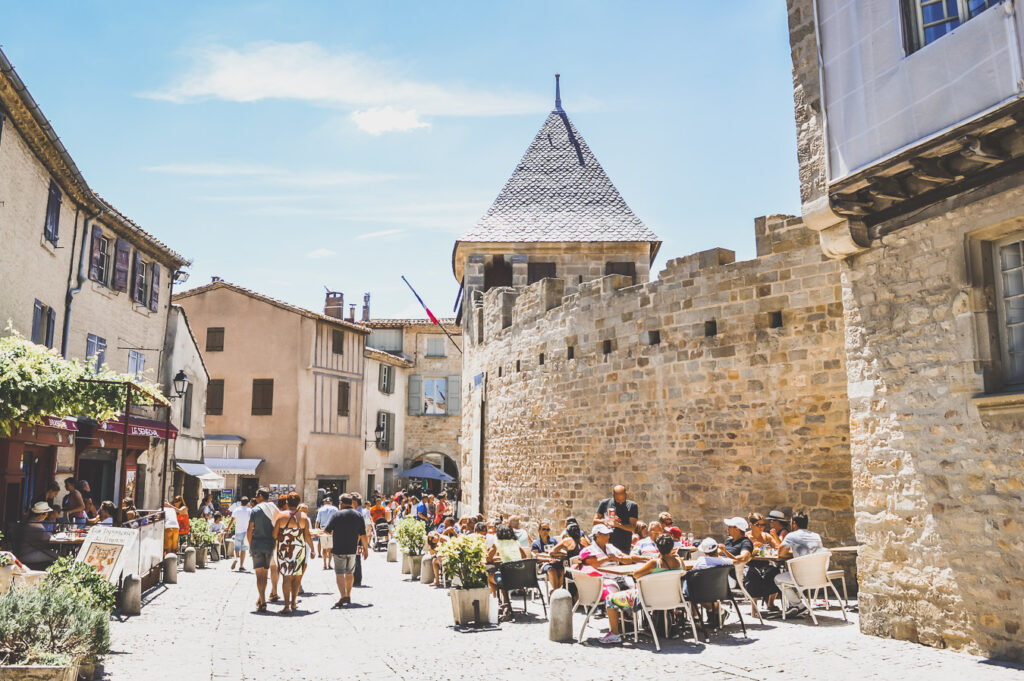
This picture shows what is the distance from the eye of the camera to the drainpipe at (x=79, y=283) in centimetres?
1379

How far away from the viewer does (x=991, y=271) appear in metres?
6.16

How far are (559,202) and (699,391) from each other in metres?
12.5

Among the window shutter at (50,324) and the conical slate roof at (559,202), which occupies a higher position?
the conical slate roof at (559,202)

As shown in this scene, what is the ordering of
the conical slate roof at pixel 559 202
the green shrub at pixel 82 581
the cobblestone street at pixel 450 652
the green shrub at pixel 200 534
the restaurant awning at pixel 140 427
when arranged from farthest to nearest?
the conical slate roof at pixel 559 202
the green shrub at pixel 200 534
the restaurant awning at pixel 140 427
the green shrub at pixel 82 581
the cobblestone street at pixel 450 652

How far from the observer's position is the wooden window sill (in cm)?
573

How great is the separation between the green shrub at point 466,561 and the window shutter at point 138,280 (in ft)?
37.8

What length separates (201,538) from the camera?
15922 mm

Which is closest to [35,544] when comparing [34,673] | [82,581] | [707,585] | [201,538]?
[82,581]

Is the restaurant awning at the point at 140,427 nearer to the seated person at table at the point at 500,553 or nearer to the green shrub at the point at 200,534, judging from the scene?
the green shrub at the point at 200,534

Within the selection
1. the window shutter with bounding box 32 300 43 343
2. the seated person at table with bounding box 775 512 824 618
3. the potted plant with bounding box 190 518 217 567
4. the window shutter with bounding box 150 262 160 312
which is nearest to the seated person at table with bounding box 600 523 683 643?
the seated person at table with bounding box 775 512 824 618

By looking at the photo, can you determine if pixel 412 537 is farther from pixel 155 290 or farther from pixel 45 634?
pixel 45 634

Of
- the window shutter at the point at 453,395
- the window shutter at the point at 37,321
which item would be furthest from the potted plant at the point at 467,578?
the window shutter at the point at 453,395

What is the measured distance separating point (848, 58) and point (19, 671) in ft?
24.7

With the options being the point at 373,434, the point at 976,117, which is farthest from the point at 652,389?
the point at 373,434
